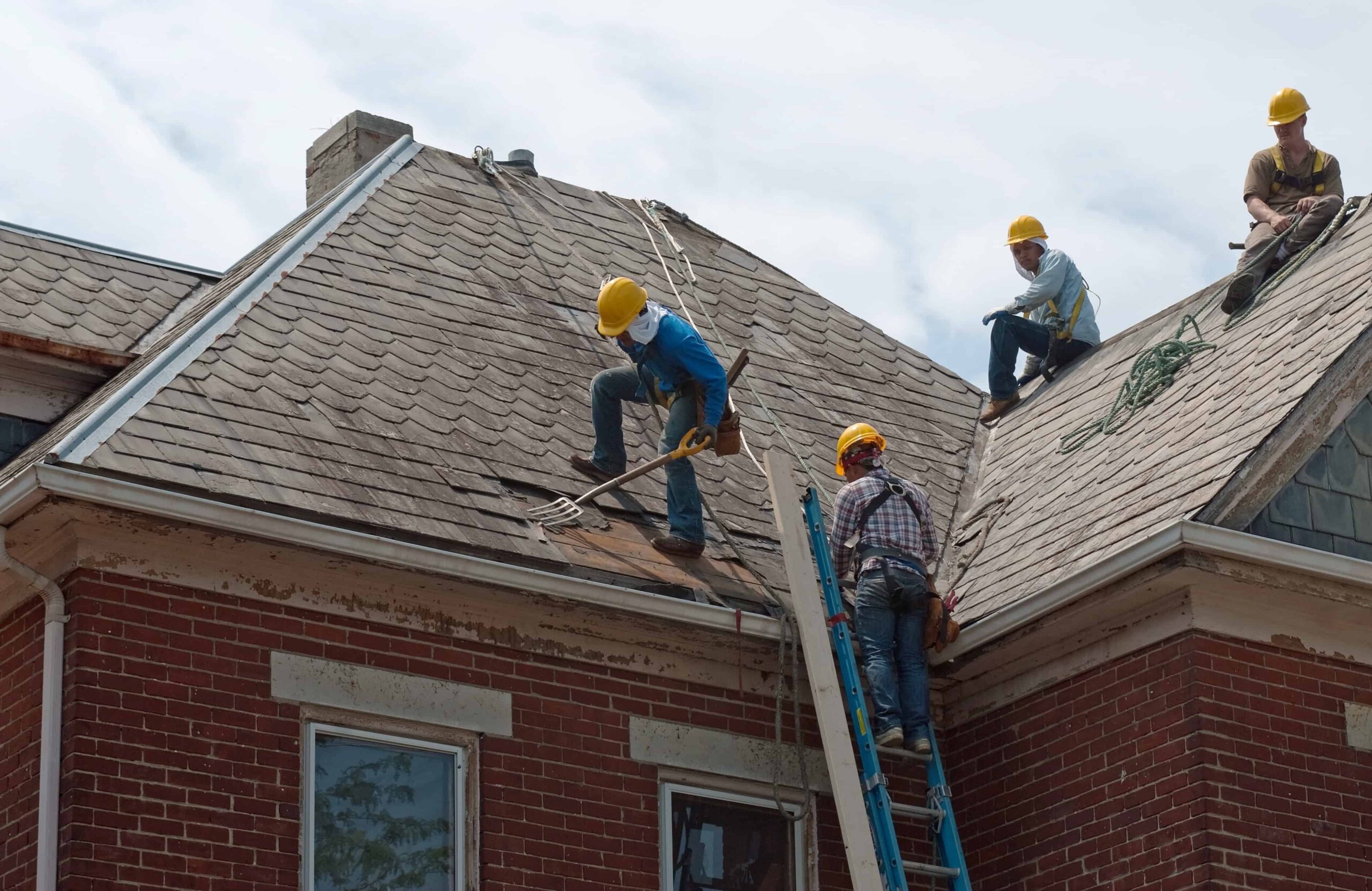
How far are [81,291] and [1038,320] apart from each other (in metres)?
6.74

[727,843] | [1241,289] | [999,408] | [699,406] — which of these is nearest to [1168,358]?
[1241,289]

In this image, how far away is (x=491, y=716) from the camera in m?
10.8

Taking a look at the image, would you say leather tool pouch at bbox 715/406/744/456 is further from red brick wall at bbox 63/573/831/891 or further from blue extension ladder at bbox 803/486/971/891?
red brick wall at bbox 63/573/831/891

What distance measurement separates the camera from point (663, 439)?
12023 millimetres

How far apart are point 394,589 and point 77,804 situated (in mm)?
1926

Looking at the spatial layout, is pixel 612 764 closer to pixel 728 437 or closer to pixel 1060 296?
pixel 728 437

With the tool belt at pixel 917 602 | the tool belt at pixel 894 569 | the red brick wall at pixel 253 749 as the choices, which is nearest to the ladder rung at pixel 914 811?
the tool belt at pixel 917 602

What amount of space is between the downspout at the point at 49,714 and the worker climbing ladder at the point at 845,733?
3.67 metres

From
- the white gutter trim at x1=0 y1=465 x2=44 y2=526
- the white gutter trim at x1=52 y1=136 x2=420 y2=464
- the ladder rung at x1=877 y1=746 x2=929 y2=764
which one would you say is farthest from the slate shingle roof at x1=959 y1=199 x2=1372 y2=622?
the white gutter trim at x1=0 y1=465 x2=44 y2=526

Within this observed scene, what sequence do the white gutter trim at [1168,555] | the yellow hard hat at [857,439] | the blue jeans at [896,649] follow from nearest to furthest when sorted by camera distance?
the white gutter trim at [1168,555], the blue jeans at [896,649], the yellow hard hat at [857,439]

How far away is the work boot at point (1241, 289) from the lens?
13.8 m

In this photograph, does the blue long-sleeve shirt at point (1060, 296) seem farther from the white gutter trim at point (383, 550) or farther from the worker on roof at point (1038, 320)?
the white gutter trim at point (383, 550)

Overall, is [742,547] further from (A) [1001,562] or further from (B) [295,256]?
(B) [295,256]

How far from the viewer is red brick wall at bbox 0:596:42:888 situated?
384 inches
